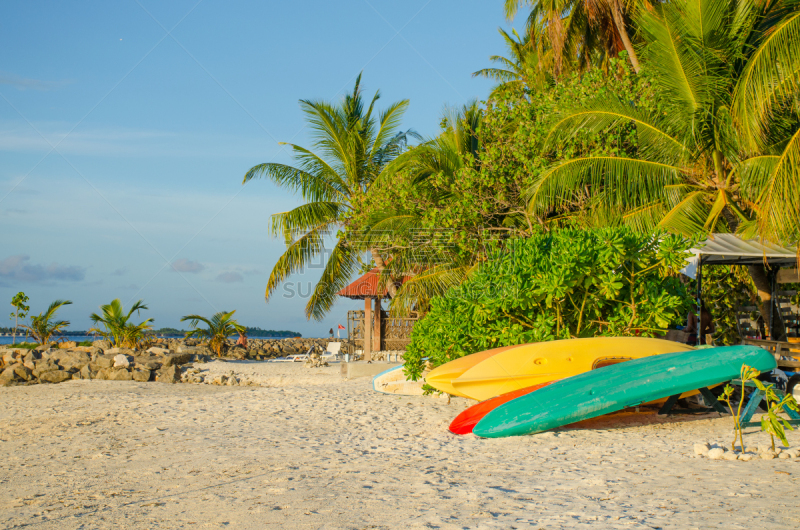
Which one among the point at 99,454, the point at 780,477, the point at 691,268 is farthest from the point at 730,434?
the point at 99,454

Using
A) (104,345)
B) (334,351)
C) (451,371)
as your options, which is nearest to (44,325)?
(104,345)

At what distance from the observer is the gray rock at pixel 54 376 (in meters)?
13.9

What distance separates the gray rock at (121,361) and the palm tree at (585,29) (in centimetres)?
1292

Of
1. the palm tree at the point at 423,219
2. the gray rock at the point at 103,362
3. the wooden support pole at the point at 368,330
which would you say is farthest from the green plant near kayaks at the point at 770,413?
the gray rock at the point at 103,362

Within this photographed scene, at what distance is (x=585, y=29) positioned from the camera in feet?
45.2

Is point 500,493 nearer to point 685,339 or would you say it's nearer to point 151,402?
point 685,339

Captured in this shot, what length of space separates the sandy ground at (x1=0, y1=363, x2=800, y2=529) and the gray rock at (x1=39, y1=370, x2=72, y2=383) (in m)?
7.08

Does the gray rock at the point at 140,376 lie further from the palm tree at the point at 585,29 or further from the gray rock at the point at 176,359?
the palm tree at the point at 585,29

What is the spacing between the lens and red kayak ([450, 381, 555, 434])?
18.9 ft

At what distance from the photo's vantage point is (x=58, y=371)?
14000mm

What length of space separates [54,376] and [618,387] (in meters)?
13.7

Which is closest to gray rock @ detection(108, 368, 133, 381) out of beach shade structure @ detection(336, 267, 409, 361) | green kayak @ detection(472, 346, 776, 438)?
beach shade structure @ detection(336, 267, 409, 361)

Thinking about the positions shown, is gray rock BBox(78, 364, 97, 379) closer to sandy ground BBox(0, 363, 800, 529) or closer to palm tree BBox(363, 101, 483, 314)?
sandy ground BBox(0, 363, 800, 529)

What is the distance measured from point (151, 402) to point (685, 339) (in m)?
8.22
